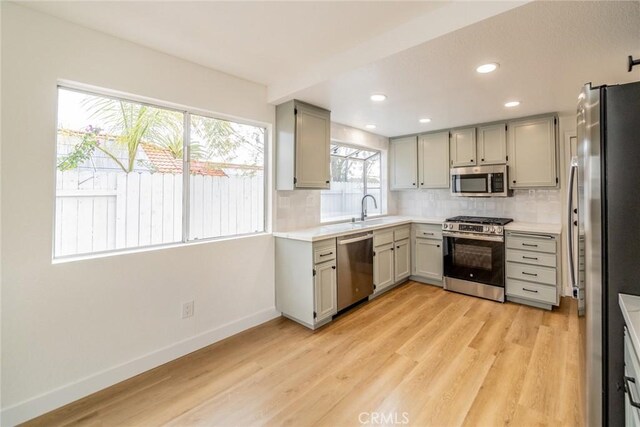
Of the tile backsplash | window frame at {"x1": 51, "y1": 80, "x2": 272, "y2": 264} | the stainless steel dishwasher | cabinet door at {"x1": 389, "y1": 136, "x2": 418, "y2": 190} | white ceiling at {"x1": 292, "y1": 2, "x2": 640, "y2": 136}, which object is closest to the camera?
white ceiling at {"x1": 292, "y1": 2, "x2": 640, "y2": 136}

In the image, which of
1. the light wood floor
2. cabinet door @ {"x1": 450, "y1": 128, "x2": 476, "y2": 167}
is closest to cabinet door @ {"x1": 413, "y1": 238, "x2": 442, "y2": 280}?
the light wood floor

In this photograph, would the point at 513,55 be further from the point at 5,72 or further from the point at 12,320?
the point at 12,320

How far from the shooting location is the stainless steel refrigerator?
3.62ft

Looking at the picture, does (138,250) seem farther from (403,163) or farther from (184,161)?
(403,163)

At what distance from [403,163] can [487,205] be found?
1382 millimetres

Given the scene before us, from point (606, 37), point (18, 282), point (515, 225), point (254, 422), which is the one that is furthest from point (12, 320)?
point (515, 225)

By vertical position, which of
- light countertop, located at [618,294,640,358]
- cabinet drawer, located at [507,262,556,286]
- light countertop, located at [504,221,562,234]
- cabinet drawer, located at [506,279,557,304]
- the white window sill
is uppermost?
light countertop, located at [504,221,562,234]

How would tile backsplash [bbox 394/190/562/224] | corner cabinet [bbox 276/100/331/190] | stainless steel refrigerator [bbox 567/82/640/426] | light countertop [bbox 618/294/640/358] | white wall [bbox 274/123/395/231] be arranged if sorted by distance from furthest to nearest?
tile backsplash [bbox 394/190/562/224] < white wall [bbox 274/123/395/231] < corner cabinet [bbox 276/100/331/190] < stainless steel refrigerator [bbox 567/82/640/426] < light countertop [bbox 618/294/640/358]

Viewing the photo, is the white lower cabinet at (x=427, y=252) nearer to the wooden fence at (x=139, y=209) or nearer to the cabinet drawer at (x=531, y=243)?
the cabinet drawer at (x=531, y=243)

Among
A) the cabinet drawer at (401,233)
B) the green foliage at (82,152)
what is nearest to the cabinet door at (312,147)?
the cabinet drawer at (401,233)

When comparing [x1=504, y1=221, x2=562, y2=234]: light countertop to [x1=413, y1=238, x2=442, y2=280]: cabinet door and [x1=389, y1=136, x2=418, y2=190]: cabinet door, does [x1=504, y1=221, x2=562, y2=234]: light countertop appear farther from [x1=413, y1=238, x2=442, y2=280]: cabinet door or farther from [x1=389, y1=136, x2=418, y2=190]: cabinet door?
[x1=389, y1=136, x2=418, y2=190]: cabinet door

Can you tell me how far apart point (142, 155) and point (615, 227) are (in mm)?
2853

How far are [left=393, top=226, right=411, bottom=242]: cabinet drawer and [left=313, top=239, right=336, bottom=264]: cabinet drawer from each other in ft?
4.29

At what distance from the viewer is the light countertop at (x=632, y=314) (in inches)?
33.8
